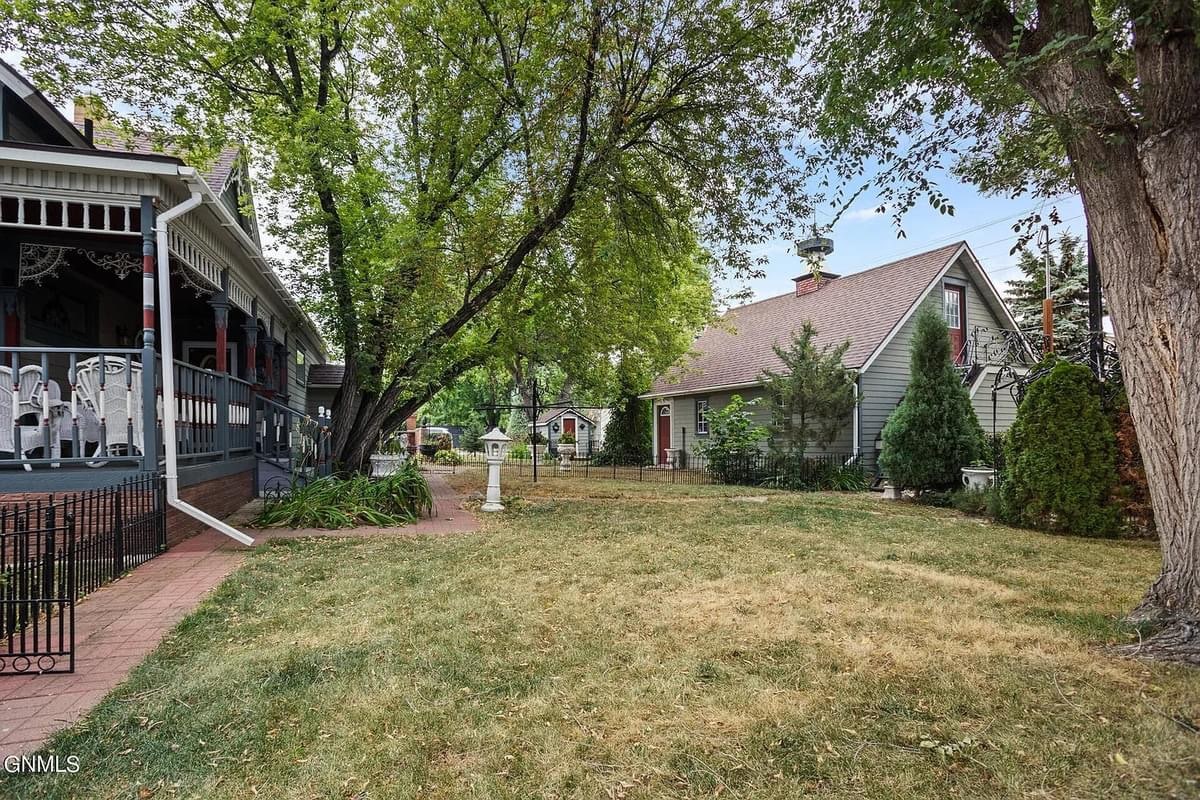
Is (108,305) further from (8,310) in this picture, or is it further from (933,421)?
(933,421)

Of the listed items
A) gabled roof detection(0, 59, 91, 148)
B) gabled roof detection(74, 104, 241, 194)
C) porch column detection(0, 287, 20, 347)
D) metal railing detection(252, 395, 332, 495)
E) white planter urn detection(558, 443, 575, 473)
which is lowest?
white planter urn detection(558, 443, 575, 473)

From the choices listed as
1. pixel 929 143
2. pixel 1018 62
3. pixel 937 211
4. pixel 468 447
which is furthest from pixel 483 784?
pixel 468 447

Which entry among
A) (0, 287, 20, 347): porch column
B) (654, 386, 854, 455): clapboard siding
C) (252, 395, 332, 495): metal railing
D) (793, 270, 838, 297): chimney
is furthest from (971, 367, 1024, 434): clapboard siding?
(0, 287, 20, 347): porch column

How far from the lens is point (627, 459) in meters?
22.8

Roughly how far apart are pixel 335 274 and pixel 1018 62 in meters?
10.1

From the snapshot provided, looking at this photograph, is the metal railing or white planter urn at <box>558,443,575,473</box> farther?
white planter urn at <box>558,443,575,473</box>

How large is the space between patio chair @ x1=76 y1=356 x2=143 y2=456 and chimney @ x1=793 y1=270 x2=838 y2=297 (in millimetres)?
18923

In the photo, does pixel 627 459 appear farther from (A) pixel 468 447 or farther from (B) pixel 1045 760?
(B) pixel 1045 760

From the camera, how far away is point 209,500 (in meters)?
7.86

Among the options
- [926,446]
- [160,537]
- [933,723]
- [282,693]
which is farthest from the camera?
[926,446]

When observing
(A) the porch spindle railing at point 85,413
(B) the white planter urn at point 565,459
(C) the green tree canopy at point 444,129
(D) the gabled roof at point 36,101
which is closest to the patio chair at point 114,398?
(A) the porch spindle railing at point 85,413

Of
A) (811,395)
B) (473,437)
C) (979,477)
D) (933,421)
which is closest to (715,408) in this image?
(811,395)

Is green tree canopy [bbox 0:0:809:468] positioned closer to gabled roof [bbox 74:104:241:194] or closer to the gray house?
gabled roof [bbox 74:104:241:194]

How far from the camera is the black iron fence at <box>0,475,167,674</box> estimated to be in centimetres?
353
